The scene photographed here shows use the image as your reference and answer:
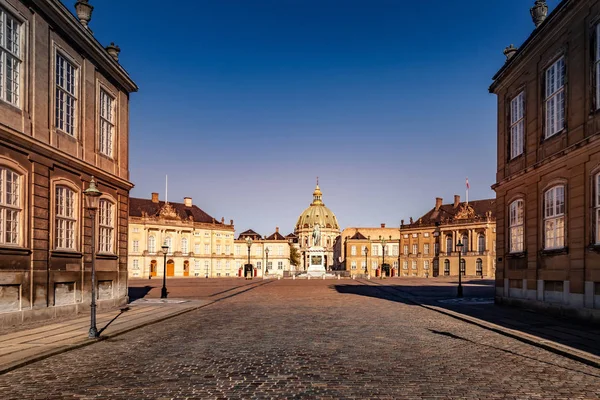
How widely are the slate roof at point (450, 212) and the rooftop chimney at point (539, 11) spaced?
82985 mm

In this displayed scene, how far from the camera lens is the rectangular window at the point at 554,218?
19.8 m

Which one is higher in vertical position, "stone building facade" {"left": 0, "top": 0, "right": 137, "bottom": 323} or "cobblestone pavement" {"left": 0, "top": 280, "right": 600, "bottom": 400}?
"stone building facade" {"left": 0, "top": 0, "right": 137, "bottom": 323}

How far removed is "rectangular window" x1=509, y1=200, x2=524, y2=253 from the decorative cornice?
61.6 ft

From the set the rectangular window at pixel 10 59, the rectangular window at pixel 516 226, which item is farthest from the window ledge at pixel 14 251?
the rectangular window at pixel 516 226

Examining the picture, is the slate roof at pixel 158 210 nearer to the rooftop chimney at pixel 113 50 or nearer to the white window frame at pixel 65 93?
the rooftop chimney at pixel 113 50

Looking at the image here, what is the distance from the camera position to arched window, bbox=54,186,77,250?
19234 mm

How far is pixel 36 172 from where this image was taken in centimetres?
1739

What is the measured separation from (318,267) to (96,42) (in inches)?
2588

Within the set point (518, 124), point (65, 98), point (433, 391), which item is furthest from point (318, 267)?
point (433, 391)

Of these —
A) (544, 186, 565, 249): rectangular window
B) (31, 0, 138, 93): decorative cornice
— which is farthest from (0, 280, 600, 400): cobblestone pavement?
(31, 0, 138, 93): decorative cornice

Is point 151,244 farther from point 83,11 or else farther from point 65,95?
point 65,95

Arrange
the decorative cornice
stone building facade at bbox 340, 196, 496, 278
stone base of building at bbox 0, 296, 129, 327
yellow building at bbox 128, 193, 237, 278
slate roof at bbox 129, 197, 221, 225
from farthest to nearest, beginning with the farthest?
stone building facade at bbox 340, 196, 496, 278
slate roof at bbox 129, 197, 221, 225
yellow building at bbox 128, 193, 237, 278
the decorative cornice
stone base of building at bbox 0, 296, 129, 327

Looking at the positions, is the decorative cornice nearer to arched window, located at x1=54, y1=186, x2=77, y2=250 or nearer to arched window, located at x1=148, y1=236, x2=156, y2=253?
arched window, located at x1=54, y1=186, x2=77, y2=250

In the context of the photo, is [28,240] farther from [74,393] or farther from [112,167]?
[74,393]
